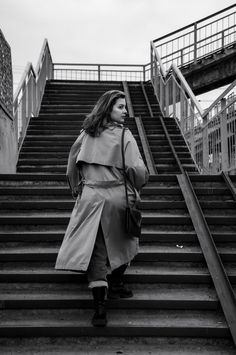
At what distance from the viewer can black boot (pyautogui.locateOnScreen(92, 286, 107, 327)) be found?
10.2 feet

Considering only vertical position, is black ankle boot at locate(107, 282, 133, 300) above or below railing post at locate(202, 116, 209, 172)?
below

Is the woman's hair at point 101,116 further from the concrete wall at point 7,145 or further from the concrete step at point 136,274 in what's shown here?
the concrete wall at point 7,145

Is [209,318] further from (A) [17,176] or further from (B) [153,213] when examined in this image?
(A) [17,176]

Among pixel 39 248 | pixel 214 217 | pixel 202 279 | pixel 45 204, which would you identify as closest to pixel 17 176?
pixel 45 204

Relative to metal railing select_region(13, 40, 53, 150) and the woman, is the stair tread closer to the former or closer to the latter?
the woman

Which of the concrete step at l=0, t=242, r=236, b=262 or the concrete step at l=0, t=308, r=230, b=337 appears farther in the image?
the concrete step at l=0, t=242, r=236, b=262

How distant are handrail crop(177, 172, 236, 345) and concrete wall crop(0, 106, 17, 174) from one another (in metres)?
2.35

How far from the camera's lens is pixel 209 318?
339 centimetres

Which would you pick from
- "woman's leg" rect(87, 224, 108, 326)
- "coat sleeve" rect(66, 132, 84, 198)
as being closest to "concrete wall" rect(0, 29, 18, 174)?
"coat sleeve" rect(66, 132, 84, 198)

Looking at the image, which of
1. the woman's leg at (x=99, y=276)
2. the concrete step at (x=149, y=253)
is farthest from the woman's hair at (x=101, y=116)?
the concrete step at (x=149, y=253)

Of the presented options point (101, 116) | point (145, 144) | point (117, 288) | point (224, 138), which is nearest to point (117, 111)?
point (101, 116)

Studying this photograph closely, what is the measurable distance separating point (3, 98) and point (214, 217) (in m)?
3.18

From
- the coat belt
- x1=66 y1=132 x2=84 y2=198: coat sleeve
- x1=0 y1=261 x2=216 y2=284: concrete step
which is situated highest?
x1=66 y1=132 x2=84 y2=198: coat sleeve

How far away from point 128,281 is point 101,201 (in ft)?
3.17
